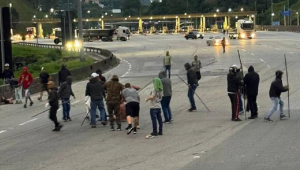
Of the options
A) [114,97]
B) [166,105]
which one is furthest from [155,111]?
[166,105]

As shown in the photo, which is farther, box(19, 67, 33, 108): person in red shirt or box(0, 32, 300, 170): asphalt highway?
box(19, 67, 33, 108): person in red shirt

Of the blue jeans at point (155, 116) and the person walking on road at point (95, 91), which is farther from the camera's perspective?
the person walking on road at point (95, 91)

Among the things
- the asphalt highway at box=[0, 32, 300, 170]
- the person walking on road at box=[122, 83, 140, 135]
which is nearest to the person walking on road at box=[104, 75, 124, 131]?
the asphalt highway at box=[0, 32, 300, 170]

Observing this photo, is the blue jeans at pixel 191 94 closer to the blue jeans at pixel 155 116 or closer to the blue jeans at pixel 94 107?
the blue jeans at pixel 94 107

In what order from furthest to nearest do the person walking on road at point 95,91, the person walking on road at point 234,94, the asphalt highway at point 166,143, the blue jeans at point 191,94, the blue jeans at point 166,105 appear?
1. the blue jeans at point 191,94
2. the blue jeans at point 166,105
3. the person walking on road at point 234,94
4. the person walking on road at point 95,91
5. the asphalt highway at point 166,143

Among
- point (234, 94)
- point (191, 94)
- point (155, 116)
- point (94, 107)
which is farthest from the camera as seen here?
point (191, 94)

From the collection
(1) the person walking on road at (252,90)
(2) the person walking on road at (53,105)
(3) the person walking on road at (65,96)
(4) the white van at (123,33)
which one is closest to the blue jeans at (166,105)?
(1) the person walking on road at (252,90)

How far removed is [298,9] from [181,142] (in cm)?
17147

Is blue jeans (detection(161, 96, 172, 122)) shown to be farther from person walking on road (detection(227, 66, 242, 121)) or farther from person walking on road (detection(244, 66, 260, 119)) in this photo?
person walking on road (detection(244, 66, 260, 119))

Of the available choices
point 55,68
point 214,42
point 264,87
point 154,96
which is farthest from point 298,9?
point 154,96

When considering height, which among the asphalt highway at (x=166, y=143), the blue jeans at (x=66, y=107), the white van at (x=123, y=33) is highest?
the white van at (x=123, y=33)

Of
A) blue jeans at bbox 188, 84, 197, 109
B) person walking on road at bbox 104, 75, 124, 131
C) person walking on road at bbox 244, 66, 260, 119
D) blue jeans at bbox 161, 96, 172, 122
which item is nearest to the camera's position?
person walking on road at bbox 104, 75, 124, 131

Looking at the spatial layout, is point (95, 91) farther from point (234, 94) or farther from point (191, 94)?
point (191, 94)

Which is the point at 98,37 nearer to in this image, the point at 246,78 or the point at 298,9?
the point at 298,9
